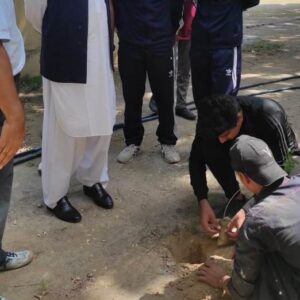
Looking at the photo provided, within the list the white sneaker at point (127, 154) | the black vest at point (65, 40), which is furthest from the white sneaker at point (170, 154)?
the black vest at point (65, 40)

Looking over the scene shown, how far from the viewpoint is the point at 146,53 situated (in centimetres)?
377

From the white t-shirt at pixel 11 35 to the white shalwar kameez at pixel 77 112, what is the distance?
73 centimetres

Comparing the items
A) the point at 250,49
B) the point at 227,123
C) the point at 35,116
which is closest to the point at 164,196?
the point at 227,123

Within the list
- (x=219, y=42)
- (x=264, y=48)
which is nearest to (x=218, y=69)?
(x=219, y=42)

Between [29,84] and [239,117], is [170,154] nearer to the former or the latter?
[239,117]

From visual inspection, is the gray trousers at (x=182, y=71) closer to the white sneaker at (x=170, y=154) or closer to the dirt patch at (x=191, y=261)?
the white sneaker at (x=170, y=154)

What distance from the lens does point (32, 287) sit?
271cm

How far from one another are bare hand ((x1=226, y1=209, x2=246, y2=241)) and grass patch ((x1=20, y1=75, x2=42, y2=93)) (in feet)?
12.5

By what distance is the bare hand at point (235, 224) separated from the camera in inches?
107

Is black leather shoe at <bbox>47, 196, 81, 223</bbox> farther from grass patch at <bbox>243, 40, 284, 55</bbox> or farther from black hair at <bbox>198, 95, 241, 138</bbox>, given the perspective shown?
grass patch at <bbox>243, 40, 284, 55</bbox>

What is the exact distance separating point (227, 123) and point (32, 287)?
Result: 1321 millimetres

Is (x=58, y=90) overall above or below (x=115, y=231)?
above

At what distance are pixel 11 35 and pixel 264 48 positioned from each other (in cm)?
642

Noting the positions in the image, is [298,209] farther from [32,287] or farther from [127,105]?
[127,105]
